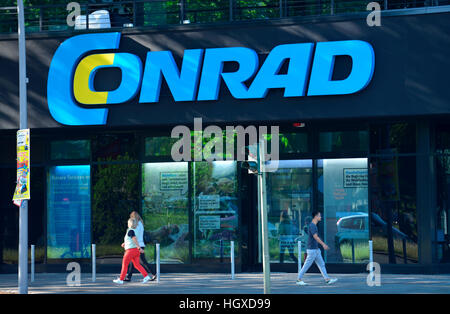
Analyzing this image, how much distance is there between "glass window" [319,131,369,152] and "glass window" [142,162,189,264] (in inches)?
157

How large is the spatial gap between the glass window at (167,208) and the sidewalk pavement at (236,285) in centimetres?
91

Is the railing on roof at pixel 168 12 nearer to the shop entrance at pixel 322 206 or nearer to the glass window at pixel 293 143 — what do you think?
the glass window at pixel 293 143

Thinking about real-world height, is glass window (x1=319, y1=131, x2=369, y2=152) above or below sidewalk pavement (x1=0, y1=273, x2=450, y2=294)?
above

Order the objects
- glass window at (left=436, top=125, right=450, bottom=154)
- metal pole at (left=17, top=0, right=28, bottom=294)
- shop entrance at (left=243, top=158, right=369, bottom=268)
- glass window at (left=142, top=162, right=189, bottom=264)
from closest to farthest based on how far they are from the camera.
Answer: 1. metal pole at (left=17, top=0, right=28, bottom=294)
2. glass window at (left=436, top=125, right=450, bottom=154)
3. shop entrance at (left=243, top=158, right=369, bottom=268)
4. glass window at (left=142, top=162, right=189, bottom=264)

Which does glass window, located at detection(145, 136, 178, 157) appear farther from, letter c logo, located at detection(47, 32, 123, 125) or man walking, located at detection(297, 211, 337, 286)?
man walking, located at detection(297, 211, 337, 286)

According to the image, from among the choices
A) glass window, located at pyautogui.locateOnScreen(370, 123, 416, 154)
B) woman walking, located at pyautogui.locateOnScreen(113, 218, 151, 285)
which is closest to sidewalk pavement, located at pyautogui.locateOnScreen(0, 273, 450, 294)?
woman walking, located at pyautogui.locateOnScreen(113, 218, 151, 285)

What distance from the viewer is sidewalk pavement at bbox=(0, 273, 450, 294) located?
15906 mm

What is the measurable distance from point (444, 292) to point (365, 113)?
509 cm

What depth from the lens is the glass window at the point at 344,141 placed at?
19205 mm

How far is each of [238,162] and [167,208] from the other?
246cm

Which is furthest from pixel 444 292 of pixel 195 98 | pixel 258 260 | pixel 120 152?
pixel 120 152

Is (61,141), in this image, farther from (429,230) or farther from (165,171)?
(429,230)

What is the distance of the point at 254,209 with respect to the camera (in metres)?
20.3

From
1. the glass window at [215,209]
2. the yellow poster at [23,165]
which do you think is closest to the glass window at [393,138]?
the glass window at [215,209]
